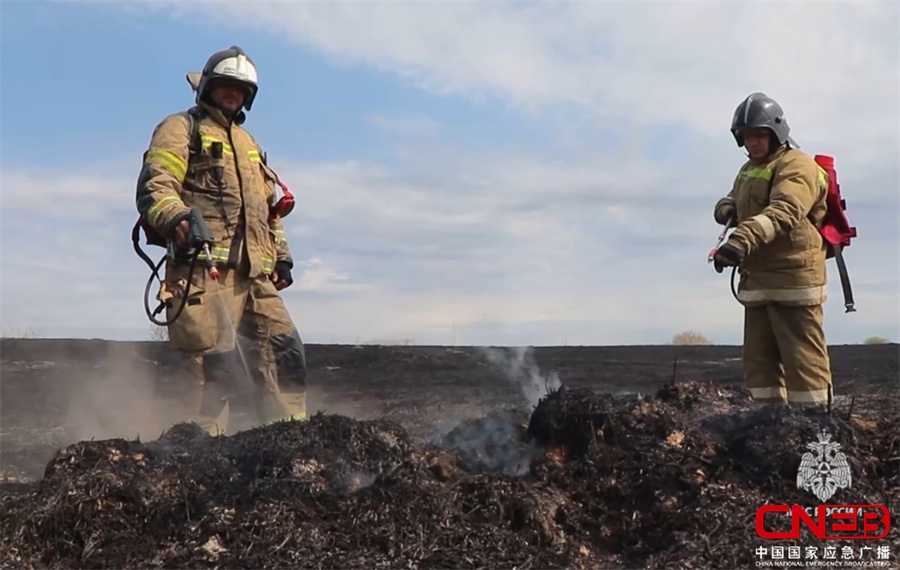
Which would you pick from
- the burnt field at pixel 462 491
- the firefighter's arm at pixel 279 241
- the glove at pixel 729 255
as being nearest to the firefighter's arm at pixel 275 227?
the firefighter's arm at pixel 279 241

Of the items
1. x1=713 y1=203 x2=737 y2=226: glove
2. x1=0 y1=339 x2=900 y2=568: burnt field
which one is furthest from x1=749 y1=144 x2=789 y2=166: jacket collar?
x1=0 y1=339 x2=900 y2=568: burnt field

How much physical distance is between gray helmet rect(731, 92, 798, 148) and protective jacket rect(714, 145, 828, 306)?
0.36 ft

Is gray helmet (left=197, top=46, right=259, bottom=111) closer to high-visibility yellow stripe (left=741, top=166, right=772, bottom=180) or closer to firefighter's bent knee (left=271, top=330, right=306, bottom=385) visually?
firefighter's bent knee (left=271, top=330, right=306, bottom=385)

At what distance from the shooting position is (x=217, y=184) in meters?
5.34

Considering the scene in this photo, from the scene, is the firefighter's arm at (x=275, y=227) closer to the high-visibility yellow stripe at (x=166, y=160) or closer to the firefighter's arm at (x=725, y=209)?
the high-visibility yellow stripe at (x=166, y=160)

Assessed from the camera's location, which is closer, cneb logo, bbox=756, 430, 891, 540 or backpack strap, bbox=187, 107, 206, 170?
cneb logo, bbox=756, 430, 891, 540

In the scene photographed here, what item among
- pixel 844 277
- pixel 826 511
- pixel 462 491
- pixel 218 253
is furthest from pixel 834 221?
pixel 218 253

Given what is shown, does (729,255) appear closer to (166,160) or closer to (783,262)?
(783,262)

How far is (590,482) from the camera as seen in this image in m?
4.02

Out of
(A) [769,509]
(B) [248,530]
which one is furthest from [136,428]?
(A) [769,509]

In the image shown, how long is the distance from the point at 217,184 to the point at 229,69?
653mm

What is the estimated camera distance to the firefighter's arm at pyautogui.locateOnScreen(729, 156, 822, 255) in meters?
4.84

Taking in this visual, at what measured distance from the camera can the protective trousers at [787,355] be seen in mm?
5141

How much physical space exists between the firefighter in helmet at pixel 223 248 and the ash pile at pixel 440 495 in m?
0.94
